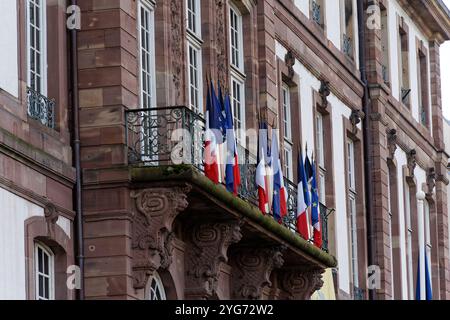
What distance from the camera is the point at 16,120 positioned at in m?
31.3

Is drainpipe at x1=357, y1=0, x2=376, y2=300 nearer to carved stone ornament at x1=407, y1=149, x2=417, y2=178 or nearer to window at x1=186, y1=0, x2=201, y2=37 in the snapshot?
carved stone ornament at x1=407, y1=149, x2=417, y2=178

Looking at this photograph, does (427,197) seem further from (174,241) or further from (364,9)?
(174,241)

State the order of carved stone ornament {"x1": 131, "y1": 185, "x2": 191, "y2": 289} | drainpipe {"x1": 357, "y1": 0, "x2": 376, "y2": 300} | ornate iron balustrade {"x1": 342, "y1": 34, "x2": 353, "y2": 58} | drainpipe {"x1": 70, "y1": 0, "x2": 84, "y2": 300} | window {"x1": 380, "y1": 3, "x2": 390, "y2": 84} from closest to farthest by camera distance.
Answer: drainpipe {"x1": 70, "y1": 0, "x2": 84, "y2": 300}, carved stone ornament {"x1": 131, "y1": 185, "x2": 191, "y2": 289}, ornate iron balustrade {"x1": 342, "y1": 34, "x2": 353, "y2": 58}, drainpipe {"x1": 357, "y1": 0, "x2": 376, "y2": 300}, window {"x1": 380, "y1": 3, "x2": 390, "y2": 84}

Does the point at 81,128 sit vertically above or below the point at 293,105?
below

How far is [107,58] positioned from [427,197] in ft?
83.1

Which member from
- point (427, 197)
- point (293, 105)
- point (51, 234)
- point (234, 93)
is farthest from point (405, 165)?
point (51, 234)

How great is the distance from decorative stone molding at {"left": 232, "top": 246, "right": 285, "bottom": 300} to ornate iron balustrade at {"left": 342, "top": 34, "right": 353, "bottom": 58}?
12990 mm

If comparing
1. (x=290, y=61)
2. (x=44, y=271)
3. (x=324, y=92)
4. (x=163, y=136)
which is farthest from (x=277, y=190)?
(x=324, y=92)

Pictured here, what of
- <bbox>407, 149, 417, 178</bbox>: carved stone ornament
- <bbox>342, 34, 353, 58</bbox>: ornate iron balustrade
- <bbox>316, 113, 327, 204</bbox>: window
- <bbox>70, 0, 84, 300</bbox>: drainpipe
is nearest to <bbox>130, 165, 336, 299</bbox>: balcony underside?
<bbox>70, 0, 84, 300</bbox>: drainpipe

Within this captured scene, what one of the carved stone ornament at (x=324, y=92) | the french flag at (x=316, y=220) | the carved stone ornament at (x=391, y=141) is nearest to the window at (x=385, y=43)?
the carved stone ornament at (x=391, y=141)

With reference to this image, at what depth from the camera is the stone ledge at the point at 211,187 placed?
33062mm

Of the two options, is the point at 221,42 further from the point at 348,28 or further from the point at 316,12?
the point at 348,28

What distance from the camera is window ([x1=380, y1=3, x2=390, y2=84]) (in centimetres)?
5475

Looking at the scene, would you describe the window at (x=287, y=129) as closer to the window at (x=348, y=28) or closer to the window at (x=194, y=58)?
Answer: the window at (x=348, y=28)
